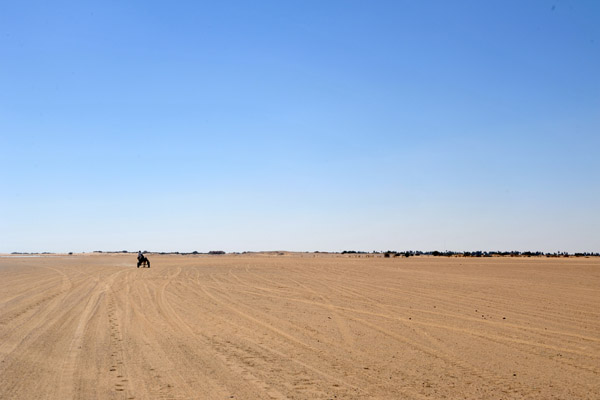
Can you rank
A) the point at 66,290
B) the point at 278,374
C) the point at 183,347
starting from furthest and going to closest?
the point at 66,290, the point at 183,347, the point at 278,374

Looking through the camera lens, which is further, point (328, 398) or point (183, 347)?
point (183, 347)

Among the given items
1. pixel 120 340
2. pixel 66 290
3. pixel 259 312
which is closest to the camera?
pixel 120 340

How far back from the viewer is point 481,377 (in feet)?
23.8

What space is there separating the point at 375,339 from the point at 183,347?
3.62 m

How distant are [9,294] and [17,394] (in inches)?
598

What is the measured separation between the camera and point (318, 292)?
2005 cm

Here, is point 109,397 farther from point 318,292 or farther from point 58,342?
point 318,292

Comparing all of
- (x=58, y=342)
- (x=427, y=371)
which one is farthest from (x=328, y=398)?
(x=58, y=342)


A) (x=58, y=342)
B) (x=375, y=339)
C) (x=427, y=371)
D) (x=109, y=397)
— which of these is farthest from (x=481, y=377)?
(x=58, y=342)

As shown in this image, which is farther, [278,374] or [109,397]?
[278,374]

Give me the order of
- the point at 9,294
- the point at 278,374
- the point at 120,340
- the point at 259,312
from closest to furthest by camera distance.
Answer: the point at 278,374
the point at 120,340
the point at 259,312
the point at 9,294

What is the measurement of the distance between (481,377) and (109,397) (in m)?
4.87

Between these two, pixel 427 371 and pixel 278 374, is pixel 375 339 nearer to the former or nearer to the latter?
pixel 427 371

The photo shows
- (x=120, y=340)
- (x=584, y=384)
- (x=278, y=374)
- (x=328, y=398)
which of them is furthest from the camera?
(x=120, y=340)
